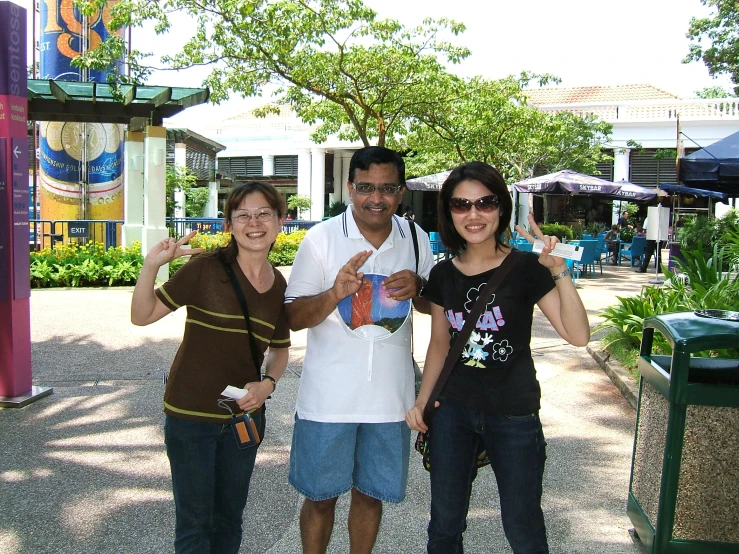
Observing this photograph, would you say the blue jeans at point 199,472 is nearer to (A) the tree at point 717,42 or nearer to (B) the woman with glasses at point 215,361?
(B) the woman with glasses at point 215,361

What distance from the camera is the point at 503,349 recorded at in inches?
103

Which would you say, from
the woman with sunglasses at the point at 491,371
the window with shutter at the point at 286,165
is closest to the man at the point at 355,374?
the woman with sunglasses at the point at 491,371

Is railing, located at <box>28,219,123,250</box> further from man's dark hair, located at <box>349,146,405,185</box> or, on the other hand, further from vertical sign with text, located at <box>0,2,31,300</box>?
man's dark hair, located at <box>349,146,405,185</box>

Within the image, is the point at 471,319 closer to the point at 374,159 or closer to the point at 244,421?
the point at 374,159

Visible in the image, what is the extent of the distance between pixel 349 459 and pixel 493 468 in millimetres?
604

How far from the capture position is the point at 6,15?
561 cm

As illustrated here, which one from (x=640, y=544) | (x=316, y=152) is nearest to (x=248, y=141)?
(x=316, y=152)

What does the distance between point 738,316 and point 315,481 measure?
7.04 feet

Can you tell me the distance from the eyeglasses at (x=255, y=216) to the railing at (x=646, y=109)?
26.6 m

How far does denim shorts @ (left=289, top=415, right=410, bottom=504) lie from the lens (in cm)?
285

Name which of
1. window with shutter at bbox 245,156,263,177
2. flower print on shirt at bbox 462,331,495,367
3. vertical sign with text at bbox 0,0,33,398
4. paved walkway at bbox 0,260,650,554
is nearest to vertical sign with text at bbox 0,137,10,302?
vertical sign with text at bbox 0,0,33,398

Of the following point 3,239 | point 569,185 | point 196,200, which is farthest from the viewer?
point 196,200

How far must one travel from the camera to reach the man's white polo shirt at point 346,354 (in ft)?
9.29

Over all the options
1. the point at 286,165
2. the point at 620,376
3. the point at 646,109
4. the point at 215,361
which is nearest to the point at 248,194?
the point at 215,361
